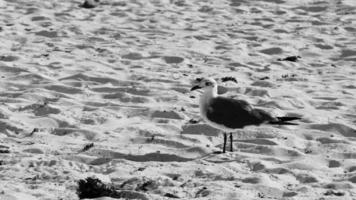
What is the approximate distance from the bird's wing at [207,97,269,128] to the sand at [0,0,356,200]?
47 cm

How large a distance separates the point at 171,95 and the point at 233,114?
8.72 ft

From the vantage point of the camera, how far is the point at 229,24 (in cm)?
Result: 1634

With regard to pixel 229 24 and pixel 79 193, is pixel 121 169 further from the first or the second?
pixel 229 24

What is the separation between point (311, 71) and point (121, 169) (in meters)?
6.27

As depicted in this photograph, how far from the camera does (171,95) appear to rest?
11.1 meters

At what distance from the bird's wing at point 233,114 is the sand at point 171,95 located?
47cm

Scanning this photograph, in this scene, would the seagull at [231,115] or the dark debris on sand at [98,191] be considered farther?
the seagull at [231,115]

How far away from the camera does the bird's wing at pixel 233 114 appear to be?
862 cm

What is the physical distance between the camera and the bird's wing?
28.3 feet

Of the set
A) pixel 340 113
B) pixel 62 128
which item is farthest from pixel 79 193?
pixel 340 113

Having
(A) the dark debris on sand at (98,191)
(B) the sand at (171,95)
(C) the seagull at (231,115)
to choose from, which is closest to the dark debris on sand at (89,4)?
(B) the sand at (171,95)

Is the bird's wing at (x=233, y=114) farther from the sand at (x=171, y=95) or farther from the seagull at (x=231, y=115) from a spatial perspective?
the sand at (x=171, y=95)

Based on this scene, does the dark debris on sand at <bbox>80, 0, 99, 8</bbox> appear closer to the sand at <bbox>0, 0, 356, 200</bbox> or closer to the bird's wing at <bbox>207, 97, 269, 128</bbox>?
the sand at <bbox>0, 0, 356, 200</bbox>

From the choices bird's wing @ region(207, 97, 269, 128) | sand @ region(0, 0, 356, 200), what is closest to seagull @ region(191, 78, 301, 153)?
bird's wing @ region(207, 97, 269, 128)
